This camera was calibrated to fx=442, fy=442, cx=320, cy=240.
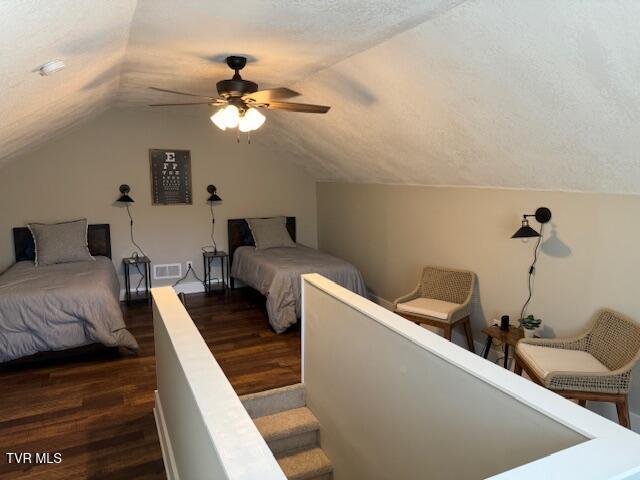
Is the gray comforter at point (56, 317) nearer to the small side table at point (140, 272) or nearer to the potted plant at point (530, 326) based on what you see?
the small side table at point (140, 272)

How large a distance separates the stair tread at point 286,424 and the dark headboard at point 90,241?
3.19 m

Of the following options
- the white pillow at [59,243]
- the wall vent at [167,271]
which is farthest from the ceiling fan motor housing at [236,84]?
the wall vent at [167,271]

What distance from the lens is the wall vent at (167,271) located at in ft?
17.5

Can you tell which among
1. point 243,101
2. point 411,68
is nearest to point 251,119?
point 243,101

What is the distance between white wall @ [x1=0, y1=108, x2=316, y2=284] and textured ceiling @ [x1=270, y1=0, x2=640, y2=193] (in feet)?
7.09

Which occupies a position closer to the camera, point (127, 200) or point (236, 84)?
point (236, 84)

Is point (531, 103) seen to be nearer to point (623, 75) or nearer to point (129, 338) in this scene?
point (623, 75)

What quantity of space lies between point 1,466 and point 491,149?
10.9ft

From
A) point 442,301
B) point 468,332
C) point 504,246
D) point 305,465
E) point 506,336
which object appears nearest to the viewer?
point 305,465

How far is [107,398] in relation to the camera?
2984 millimetres

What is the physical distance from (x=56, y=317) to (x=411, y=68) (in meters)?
3.10

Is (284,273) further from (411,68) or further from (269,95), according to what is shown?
(411,68)

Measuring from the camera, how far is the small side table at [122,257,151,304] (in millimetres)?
5035

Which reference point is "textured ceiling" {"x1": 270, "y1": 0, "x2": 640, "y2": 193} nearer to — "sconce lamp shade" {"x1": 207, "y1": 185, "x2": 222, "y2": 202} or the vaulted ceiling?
the vaulted ceiling
